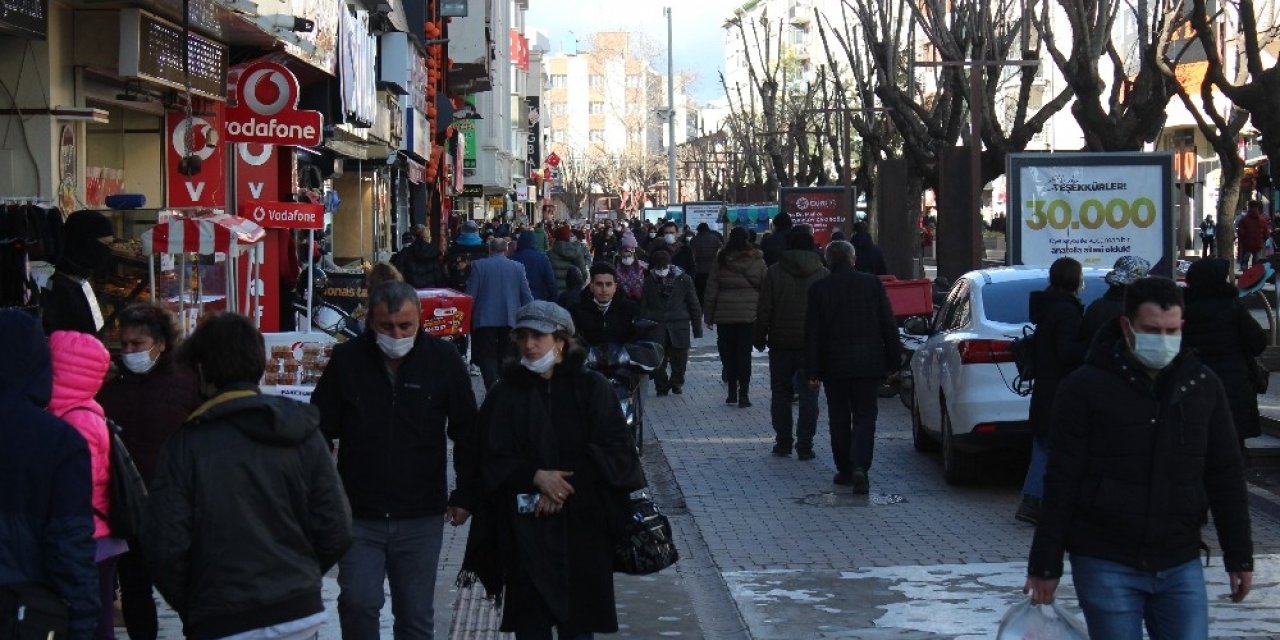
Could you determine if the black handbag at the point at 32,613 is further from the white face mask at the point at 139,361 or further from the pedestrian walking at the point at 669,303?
the pedestrian walking at the point at 669,303

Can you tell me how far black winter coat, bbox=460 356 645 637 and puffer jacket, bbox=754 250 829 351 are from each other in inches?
318

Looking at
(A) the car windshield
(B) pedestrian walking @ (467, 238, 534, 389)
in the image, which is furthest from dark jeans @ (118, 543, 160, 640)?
(B) pedestrian walking @ (467, 238, 534, 389)

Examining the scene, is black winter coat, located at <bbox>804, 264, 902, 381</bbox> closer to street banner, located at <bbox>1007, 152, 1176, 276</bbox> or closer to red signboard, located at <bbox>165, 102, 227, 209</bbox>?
street banner, located at <bbox>1007, 152, 1176, 276</bbox>

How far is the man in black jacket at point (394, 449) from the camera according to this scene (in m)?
6.08

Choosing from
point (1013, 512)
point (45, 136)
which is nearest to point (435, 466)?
point (1013, 512)

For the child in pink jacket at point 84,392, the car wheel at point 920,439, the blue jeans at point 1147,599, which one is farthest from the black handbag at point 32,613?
the car wheel at point 920,439

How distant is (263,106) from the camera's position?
1652 cm

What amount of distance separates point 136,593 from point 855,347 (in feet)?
18.9

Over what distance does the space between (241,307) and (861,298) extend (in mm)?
4821

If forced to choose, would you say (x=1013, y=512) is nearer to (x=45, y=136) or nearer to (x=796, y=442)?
(x=796, y=442)

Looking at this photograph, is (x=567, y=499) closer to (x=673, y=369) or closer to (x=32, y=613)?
(x=32, y=613)

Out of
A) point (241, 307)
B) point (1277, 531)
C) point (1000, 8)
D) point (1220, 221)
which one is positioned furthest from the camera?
point (1000, 8)

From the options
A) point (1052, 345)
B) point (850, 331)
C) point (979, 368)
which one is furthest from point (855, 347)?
point (1052, 345)

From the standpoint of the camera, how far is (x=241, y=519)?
477cm
